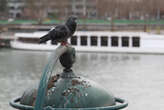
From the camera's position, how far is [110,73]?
97.3 feet

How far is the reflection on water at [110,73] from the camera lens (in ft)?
69.1

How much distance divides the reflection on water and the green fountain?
11.4 meters

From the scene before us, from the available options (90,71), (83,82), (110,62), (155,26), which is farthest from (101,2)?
(83,82)

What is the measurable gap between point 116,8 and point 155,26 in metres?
16.4

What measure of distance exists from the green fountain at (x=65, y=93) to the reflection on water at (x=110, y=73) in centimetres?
1140

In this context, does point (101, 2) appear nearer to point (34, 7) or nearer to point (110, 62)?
point (34, 7)

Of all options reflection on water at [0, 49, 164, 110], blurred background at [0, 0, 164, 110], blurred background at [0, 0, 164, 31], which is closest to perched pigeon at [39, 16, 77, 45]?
blurred background at [0, 0, 164, 110]

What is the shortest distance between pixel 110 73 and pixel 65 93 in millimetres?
23435

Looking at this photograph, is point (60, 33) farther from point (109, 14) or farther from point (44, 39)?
point (109, 14)

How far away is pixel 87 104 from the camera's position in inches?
246

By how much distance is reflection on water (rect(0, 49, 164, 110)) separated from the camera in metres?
21.1

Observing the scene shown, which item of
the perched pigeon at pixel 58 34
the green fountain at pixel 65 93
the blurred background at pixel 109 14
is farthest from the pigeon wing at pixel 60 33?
the blurred background at pixel 109 14

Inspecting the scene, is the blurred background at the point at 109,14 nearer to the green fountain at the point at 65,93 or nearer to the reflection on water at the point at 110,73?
the reflection on water at the point at 110,73

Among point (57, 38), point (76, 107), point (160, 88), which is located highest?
point (57, 38)
